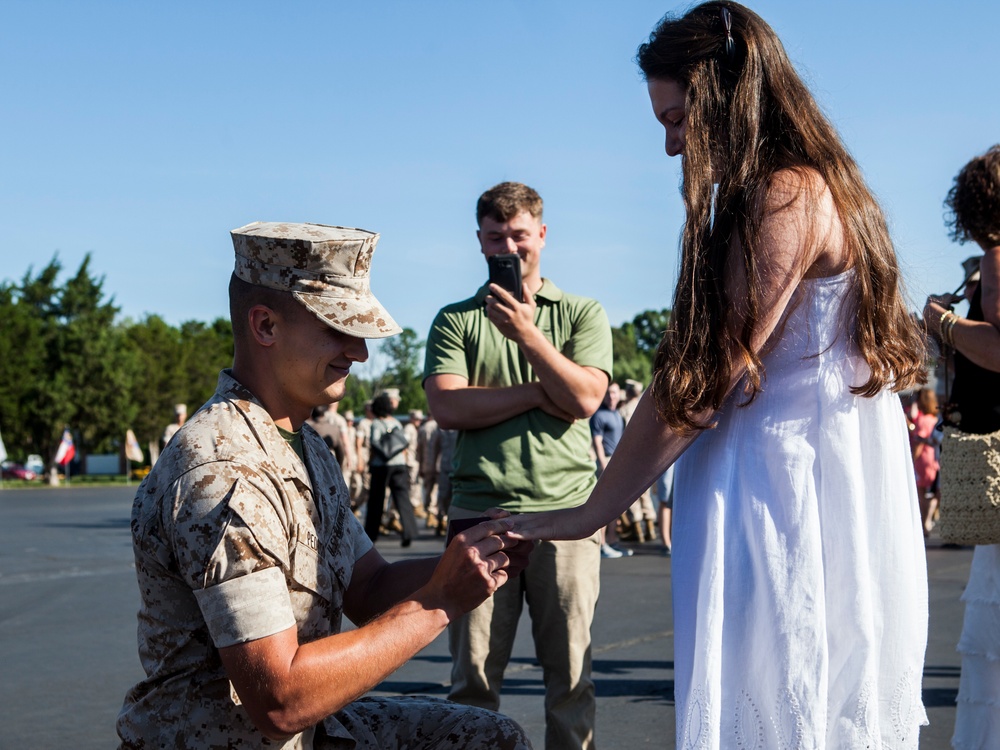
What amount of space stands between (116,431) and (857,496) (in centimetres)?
6250

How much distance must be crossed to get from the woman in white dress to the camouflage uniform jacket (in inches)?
27.5

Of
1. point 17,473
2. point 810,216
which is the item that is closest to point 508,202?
point 810,216

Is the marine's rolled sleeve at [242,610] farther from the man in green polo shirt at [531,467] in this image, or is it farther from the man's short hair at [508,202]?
the man's short hair at [508,202]

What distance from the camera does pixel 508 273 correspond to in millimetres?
4324

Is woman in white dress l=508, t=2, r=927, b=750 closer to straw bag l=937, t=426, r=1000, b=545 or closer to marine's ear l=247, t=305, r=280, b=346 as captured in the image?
marine's ear l=247, t=305, r=280, b=346

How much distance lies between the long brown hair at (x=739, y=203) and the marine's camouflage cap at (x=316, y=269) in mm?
682

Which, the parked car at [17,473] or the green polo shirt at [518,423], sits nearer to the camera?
the green polo shirt at [518,423]

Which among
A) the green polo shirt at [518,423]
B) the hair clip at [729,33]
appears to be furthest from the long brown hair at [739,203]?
the green polo shirt at [518,423]

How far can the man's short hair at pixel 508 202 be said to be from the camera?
4.51 m

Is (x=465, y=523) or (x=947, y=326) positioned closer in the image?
(x=465, y=523)

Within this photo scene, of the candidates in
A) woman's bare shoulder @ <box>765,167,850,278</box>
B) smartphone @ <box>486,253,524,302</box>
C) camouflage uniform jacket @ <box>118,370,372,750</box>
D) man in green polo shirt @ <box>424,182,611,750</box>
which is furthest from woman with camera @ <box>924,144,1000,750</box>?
camouflage uniform jacket @ <box>118,370,372,750</box>

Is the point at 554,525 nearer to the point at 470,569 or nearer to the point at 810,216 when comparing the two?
the point at 470,569

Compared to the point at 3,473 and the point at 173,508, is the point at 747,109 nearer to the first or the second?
the point at 173,508

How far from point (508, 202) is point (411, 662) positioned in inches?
150
